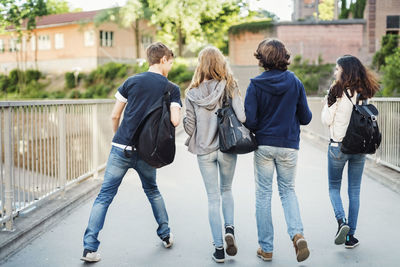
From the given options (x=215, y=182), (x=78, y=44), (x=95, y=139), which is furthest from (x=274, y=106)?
(x=78, y=44)

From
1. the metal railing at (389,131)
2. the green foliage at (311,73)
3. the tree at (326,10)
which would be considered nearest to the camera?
the metal railing at (389,131)

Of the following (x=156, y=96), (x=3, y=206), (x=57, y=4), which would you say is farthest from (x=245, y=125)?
(x=57, y=4)

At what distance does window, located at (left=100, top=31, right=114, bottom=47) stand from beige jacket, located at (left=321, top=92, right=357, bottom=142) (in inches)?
1843

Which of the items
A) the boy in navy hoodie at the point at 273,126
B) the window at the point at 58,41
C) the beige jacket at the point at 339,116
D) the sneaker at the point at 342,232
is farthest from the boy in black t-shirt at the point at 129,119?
the window at the point at 58,41

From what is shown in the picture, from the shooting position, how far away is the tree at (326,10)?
7562cm

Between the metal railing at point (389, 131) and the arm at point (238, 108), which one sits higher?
the arm at point (238, 108)

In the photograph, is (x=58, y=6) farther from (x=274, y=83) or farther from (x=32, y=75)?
(x=274, y=83)

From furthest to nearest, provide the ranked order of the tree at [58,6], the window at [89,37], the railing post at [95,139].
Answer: the tree at [58,6]
the window at [89,37]
the railing post at [95,139]

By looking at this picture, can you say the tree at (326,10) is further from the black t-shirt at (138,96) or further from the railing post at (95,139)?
the black t-shirt at (138,96)

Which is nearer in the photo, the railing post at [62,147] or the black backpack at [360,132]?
the black backpack at [360,132]

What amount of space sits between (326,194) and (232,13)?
42.1m

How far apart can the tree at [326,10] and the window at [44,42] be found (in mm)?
40495

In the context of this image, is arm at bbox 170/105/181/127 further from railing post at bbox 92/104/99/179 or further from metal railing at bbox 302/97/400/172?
metal railing at bbox 302/97/400/172

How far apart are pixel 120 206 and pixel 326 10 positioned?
7474 cm
